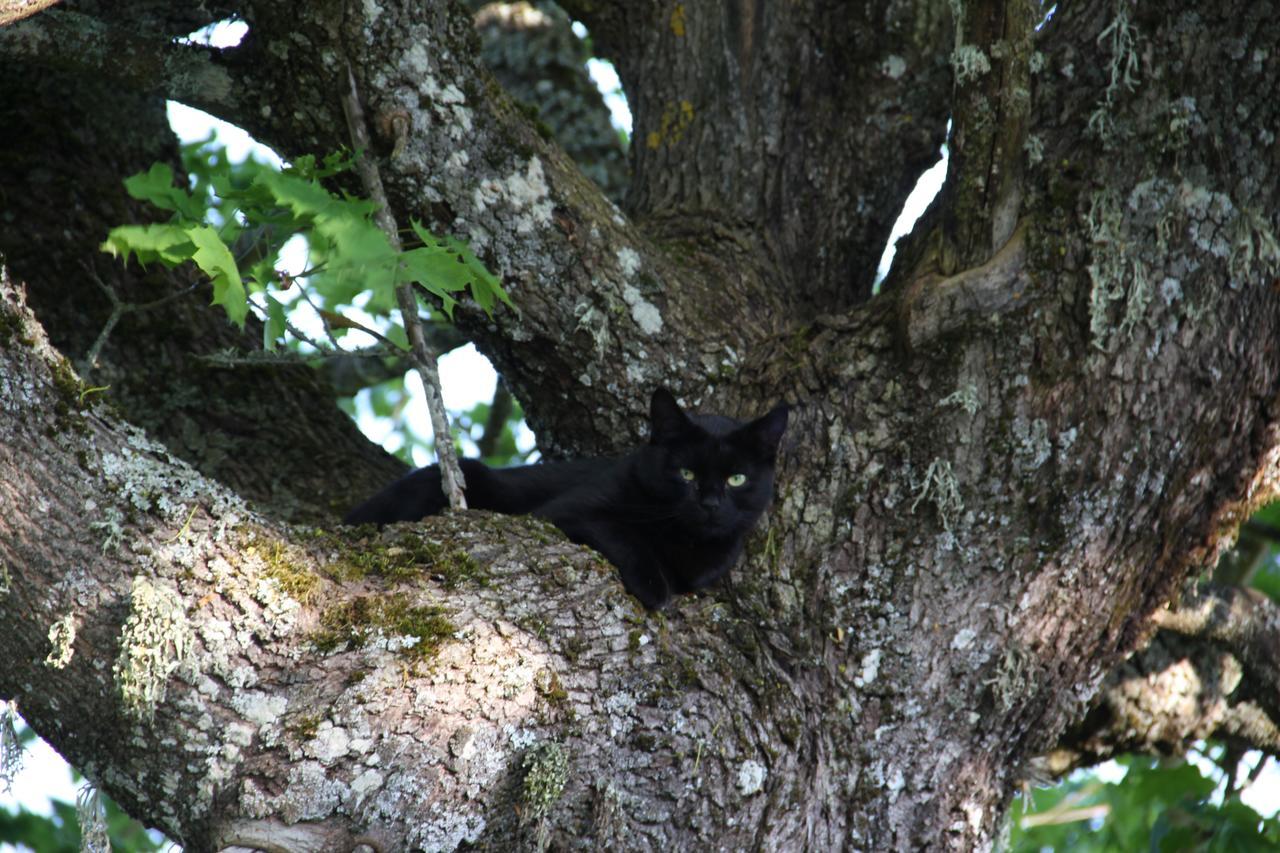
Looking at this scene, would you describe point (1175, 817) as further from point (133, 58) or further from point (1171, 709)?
point (133, 58)

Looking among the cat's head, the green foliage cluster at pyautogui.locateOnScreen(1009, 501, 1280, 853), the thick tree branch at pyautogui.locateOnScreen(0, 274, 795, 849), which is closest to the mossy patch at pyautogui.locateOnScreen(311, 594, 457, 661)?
the thick tree branch at pyautogui.locateOnScreen(0, 274, 795, 849)

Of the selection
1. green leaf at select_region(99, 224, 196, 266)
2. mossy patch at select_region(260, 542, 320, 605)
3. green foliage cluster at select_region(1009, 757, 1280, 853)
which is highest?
green leaf at select_region(99, 224, 196, 266)

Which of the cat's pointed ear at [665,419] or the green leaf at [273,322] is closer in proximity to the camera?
the green leaf at [273,322]

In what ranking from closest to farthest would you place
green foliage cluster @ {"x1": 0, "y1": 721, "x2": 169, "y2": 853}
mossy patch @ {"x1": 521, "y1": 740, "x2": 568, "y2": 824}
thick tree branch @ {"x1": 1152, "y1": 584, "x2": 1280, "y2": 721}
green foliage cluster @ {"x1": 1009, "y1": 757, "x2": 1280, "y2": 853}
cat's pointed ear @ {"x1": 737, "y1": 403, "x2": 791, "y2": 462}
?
mossy patch @ {"x1": 521, "y1": 740, "x2": 568, "y2": 824} → cat's pointed ear @ {"x1": 737, "y1": 403, "x2": 791, "y2": 462} → green foliage cluster @ {"x1": 1009, "y1": 757, "x2": 1280, "y2": 853} → thick tree branch @ {"x1": 1152, "y1": 584, "x2": 1280, "y2": 721} → green foliage cluster @ {"x1": 0, "y1": 721, "x2": 169, "y2": 853}

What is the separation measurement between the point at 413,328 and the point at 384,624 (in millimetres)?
920

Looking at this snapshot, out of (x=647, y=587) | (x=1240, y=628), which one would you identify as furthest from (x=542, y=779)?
(x=1240, y=628)

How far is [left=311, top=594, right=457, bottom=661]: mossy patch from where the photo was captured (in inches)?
94.3

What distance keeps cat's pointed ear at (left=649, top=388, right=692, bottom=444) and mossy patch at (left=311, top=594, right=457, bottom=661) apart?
1.10m

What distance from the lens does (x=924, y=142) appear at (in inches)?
161

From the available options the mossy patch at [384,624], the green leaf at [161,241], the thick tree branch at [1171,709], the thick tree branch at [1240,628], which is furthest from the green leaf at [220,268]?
the thick tree branch at [1240,628]

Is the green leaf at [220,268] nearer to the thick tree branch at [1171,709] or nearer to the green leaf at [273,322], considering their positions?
the green leaf at [273,322]

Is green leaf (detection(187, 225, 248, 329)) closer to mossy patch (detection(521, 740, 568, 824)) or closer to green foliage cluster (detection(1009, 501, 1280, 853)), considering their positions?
mossy patch (detection(521, 740, 568, 824))

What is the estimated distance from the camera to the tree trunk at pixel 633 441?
7.47 feet

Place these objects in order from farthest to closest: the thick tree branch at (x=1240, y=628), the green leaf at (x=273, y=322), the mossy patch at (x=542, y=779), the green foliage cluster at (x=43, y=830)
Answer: the green foliage cluster at (x=43, y=830)
the thick tree branch at (x=1240, y=628)
the green leaf at (x=273, y=322)
the mossy patch at (x=542, y=779)
